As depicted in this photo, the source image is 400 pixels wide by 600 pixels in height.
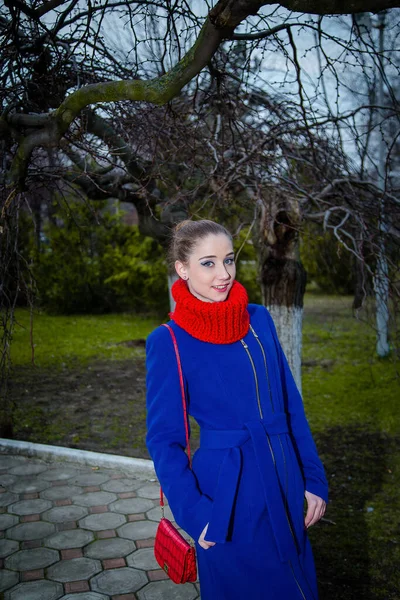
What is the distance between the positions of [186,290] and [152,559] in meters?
2.43

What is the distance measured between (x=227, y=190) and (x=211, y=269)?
3498 millimetres

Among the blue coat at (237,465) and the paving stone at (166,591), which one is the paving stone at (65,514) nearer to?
the paving stone at (166,591)

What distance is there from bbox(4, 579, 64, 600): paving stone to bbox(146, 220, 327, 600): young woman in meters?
1.74

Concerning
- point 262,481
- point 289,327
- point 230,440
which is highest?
point 289,327

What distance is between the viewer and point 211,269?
7.14ft

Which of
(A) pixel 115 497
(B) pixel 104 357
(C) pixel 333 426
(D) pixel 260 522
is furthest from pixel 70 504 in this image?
(B) pixel 104 357

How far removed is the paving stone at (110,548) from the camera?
12.7ft

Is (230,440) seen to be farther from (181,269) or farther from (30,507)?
(30,507)

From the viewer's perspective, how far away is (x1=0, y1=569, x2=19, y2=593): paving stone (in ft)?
11.3

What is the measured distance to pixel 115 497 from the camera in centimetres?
484

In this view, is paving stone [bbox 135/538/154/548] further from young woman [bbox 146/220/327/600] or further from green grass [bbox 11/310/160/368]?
green grass [bbox 11/310/160/368]

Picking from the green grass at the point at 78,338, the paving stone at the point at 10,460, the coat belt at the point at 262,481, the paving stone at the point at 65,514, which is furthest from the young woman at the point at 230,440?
the green grass at the point at 78,338

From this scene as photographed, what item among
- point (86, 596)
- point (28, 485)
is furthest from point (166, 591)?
point (28, 485)

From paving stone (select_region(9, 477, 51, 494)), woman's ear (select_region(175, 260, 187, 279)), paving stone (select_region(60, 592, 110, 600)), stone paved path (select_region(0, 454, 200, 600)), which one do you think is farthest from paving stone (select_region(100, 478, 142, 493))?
woman's ear (select_region(175, 260, 187, 279))
